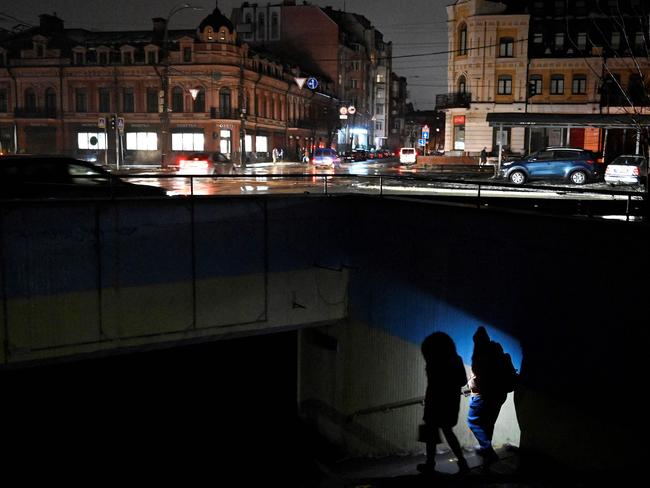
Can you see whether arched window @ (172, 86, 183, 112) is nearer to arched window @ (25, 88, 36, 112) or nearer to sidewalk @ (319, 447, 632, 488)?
arched window @ (25, 88, 36, 112)

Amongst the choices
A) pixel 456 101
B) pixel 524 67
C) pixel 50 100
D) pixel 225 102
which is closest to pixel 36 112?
pixel 50 100

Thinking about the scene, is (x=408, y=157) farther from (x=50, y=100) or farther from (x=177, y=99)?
(x=50, y=100)

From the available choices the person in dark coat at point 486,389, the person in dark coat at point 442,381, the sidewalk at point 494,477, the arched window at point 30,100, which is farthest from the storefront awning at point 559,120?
the arched window at point 30,100

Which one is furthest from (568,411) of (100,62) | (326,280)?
(100,62)

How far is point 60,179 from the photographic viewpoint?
16.0 meters

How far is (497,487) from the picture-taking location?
786cm

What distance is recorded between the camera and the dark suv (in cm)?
3055

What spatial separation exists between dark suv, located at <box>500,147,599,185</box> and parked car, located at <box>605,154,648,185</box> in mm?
740

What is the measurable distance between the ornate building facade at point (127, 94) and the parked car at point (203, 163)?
22.0 meters

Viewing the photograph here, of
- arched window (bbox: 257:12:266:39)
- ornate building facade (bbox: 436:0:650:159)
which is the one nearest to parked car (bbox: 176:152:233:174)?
ornate building facade (bbox: 436:0:650:159)

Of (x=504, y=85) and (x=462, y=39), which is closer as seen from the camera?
(x=504, y=85)

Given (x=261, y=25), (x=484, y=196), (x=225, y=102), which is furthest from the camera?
(x=261, y=25)

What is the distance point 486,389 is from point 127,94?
58.1 m

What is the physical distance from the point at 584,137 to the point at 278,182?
115 ft
